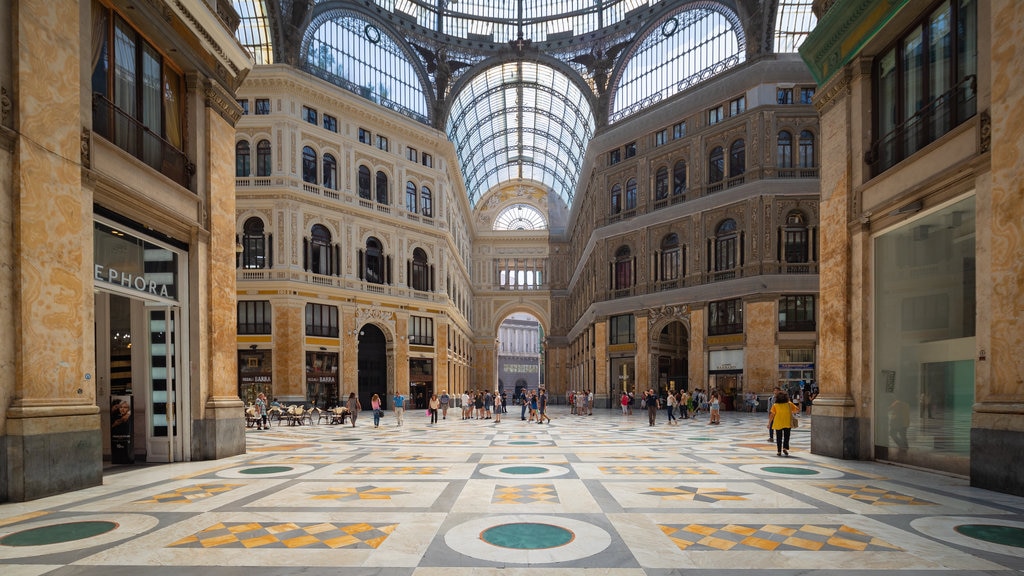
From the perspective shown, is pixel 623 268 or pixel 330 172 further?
pixel 623 268

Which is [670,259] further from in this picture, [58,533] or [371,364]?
[58,533]

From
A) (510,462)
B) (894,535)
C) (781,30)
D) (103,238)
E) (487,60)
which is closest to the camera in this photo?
(894,535)

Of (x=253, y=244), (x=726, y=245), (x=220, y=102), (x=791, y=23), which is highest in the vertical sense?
(x=791, y=23)

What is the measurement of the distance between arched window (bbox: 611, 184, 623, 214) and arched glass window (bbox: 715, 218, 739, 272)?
7940 mm

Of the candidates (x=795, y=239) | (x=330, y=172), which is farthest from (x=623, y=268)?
(x=330, y=172)

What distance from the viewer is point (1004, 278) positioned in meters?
8.05

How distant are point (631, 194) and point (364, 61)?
63.1ft

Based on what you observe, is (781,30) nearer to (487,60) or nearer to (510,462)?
(487,60)

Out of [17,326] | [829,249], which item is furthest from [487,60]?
[17,326]

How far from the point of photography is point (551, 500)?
760cm

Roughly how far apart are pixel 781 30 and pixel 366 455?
30.6m

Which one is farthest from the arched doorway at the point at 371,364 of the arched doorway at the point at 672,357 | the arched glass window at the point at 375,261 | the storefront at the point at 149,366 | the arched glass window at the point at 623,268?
the storefront at the point at 149,366

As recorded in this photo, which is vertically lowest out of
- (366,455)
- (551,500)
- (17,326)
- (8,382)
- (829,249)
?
(366,455)

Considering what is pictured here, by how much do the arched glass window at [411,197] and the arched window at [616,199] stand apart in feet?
44.2
